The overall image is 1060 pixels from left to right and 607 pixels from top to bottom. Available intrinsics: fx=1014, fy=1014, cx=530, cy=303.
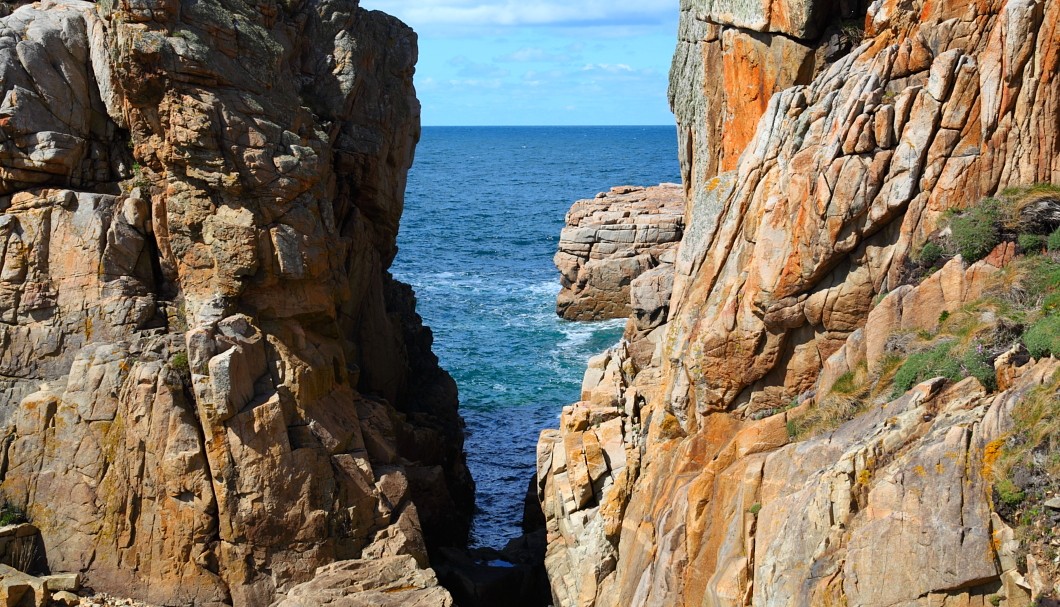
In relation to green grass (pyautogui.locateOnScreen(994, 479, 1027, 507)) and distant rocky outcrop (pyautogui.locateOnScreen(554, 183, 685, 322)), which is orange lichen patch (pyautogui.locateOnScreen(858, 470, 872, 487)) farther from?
distant rocky outcrop (pyautogui.locateOnScreen(554, 183, 685, 322))

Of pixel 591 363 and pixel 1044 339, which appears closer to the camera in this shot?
pixel 1044 339

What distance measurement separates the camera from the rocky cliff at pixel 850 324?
14.7 meters

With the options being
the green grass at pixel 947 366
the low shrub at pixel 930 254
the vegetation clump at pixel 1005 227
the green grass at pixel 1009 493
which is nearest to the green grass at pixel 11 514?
the green grass at pixel 947 366

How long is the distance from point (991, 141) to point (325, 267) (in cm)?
1914

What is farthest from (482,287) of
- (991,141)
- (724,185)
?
(991,141)

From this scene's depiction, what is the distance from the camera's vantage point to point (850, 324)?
20.8 meters

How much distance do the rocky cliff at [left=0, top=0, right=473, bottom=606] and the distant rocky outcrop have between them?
31.5m

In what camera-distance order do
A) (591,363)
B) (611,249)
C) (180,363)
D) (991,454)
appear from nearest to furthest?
1. (991,454)
2. (180,363)
3. (591,363)
4. (611,249)

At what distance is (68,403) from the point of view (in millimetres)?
27922

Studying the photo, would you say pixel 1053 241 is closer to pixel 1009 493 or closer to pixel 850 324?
pixel 850 324

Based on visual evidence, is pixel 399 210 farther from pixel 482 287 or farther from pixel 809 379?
pixel 482 287

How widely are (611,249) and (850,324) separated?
41682 mm

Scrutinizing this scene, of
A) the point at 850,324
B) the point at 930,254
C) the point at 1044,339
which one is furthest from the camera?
the point at 850,324

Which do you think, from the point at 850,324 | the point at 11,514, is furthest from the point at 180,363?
the point at 850,324
